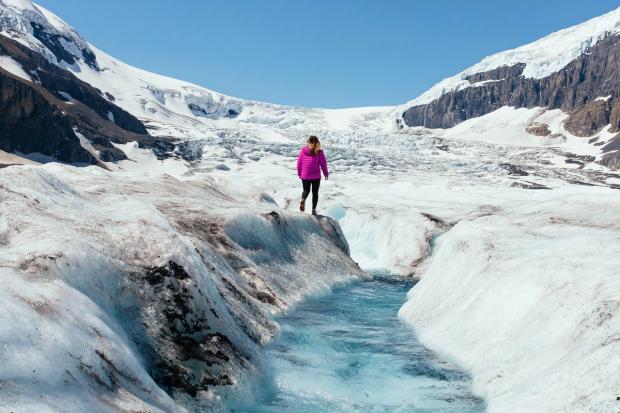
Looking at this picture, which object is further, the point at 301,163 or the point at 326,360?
the point at 301,163

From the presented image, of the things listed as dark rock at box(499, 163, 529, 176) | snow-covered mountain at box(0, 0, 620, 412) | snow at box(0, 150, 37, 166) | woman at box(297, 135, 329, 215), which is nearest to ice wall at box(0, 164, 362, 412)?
snow-covered mountain at box(0, 0, 620, 412)

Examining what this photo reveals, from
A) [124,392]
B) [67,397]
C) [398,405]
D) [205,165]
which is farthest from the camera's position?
[205,165]

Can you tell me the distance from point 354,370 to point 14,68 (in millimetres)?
165989

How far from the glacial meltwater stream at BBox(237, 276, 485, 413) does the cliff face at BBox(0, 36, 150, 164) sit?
101812mm

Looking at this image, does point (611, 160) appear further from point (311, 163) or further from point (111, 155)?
point (311, 163)

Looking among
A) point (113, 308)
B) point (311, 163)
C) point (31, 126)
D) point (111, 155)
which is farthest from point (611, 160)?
point (113, 308)

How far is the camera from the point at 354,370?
9.37 metres

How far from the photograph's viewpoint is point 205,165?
373ft

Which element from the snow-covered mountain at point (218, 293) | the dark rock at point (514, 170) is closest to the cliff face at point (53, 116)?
the dark rock at point (514, 170)

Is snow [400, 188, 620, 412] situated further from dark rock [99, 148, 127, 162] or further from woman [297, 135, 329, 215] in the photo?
dark rock [99, 148, 127, 162]

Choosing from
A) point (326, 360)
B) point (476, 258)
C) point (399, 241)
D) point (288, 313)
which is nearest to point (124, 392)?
point (326, 360)

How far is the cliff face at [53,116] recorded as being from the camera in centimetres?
10025

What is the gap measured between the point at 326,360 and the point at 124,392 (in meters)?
5.10

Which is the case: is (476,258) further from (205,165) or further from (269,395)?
(205,165)
